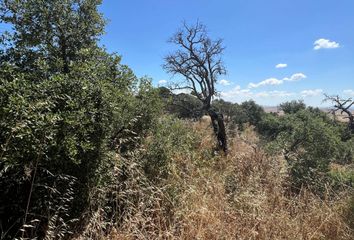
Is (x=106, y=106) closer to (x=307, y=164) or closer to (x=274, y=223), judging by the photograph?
(x=274, y=223)

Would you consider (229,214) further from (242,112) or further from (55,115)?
(242,112)

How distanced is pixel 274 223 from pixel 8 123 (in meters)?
2.96

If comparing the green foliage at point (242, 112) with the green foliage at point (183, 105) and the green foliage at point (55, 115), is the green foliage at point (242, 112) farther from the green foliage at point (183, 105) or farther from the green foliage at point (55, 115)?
the green foliage at point (55, 115)

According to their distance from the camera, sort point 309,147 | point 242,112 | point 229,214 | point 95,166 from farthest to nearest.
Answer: point 242,112
point 309,147
point 229,214
point 95,166

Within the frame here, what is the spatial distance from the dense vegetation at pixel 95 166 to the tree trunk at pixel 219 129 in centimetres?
412

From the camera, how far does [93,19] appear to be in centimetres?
507

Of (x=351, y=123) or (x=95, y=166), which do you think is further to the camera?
(x=351, y=123)

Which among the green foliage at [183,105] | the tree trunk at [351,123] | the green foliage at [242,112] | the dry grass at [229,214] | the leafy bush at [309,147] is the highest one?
the green foliage at [242,112]

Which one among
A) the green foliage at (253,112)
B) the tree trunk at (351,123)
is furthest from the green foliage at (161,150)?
the green foliage at (253,112)

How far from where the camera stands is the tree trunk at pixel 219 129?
387 inches

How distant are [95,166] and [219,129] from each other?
23.0 ft

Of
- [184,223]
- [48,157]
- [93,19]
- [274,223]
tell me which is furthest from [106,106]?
[274,223]

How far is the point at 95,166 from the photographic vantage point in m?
3.66

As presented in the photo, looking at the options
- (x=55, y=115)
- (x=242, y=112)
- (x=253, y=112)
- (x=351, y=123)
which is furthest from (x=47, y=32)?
(x=253, y=112)
